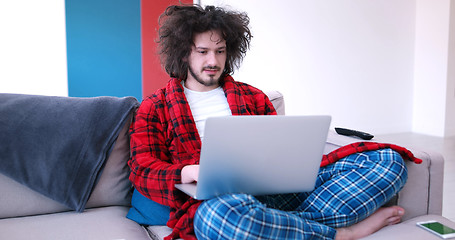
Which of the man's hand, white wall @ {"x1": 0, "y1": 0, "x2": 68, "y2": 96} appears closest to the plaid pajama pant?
the man's hand

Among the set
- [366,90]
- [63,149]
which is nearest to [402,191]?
[63,149]

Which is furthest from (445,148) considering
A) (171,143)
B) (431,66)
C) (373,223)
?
(171,143)

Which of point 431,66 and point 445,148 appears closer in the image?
point 445,148

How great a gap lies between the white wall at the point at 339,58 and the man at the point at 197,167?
2569 millimetres

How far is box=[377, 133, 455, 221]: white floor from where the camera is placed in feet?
9.06

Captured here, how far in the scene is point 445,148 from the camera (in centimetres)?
439

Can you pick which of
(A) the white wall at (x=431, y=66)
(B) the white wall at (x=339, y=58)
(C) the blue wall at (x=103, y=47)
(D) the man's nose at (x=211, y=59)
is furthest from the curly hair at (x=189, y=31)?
(A) the white wall at (x=431, y=66)

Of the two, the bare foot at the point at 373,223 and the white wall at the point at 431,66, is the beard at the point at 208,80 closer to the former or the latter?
the bare foot at the point at 373,223

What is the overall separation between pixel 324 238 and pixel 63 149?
3.12ft

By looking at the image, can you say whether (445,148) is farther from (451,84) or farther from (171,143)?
(171,143)

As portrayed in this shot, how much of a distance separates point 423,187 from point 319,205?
43cm

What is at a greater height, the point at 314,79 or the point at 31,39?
the point at 31,39

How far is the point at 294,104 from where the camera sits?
482 centimetres

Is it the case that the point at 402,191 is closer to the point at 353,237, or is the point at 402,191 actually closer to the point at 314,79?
the point at 353,237
